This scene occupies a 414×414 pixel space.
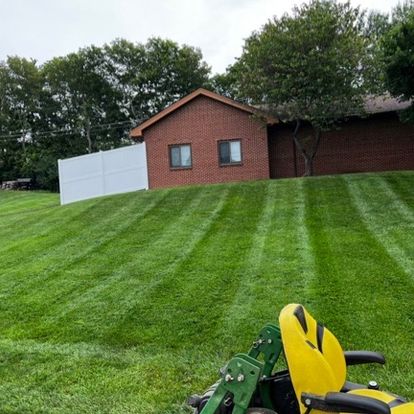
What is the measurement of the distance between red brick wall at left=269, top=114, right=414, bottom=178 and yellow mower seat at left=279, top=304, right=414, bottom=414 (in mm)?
15810

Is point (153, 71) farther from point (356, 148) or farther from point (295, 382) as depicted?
point (295, 382)

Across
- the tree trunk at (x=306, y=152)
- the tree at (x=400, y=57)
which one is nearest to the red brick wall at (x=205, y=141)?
the tree trunk at (x=306, y=152)

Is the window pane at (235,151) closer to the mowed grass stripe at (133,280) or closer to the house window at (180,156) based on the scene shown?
the house window at (180,156)

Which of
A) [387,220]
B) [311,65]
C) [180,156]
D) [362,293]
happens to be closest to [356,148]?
[311,65]

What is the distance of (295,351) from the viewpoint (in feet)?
7.14

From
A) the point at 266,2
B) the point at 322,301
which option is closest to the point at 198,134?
the point at 266,2

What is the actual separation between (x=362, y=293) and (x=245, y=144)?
1304 cm

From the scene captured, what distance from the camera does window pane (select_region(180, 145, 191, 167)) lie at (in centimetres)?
1873

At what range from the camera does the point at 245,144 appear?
17.9 m

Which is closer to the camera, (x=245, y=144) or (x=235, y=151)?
(x=245, y=144)

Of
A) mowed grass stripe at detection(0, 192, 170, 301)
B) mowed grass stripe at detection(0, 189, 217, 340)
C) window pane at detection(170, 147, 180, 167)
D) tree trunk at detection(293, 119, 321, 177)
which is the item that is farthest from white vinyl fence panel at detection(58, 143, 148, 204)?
mowed grass stripe at detection(0, 189, 217, 340)

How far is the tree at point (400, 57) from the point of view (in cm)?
1132

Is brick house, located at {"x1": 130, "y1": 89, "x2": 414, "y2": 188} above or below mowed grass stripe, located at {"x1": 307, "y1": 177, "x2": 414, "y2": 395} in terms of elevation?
above

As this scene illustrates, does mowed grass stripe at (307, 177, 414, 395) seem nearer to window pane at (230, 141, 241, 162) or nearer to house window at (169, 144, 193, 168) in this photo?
window pane at (230, 141, 241, 162)
